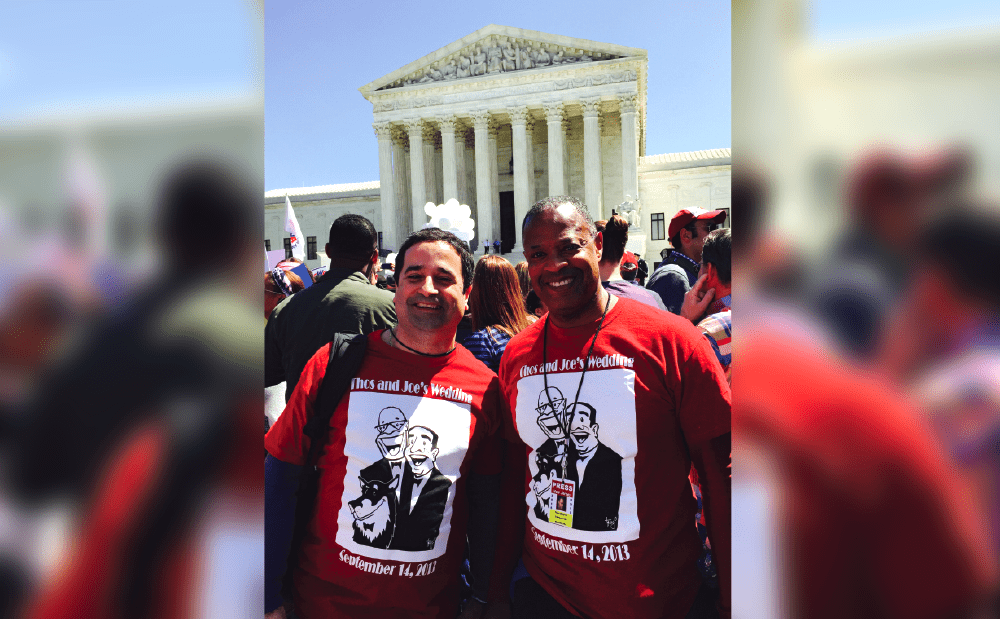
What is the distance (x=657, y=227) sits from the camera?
3591 cm

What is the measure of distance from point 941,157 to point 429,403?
2.00 meters

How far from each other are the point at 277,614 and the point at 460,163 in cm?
3581

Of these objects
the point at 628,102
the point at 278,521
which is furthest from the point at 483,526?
the point at 628,102

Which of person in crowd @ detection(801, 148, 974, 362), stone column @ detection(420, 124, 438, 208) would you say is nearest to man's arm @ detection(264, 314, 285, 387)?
person in crowd @ detection(801, 148, 974, 362)

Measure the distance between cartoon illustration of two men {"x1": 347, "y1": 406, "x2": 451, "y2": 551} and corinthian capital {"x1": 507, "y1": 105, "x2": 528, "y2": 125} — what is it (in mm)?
34122

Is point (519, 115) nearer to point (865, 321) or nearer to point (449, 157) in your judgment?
point (449, 157)

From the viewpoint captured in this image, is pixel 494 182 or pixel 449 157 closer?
A: pixel 449 157

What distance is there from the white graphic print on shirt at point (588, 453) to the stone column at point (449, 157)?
33.9 m

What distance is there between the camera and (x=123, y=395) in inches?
19.5

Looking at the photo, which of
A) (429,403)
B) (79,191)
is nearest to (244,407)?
(79,191)

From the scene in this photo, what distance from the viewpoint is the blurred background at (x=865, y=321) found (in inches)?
17.0

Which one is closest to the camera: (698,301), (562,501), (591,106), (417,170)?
(562,501)

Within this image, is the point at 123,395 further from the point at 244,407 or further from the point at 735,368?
the point at 735,368

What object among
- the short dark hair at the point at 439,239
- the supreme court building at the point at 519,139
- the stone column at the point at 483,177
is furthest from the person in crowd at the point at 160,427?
the stone column at the point at 483,177
